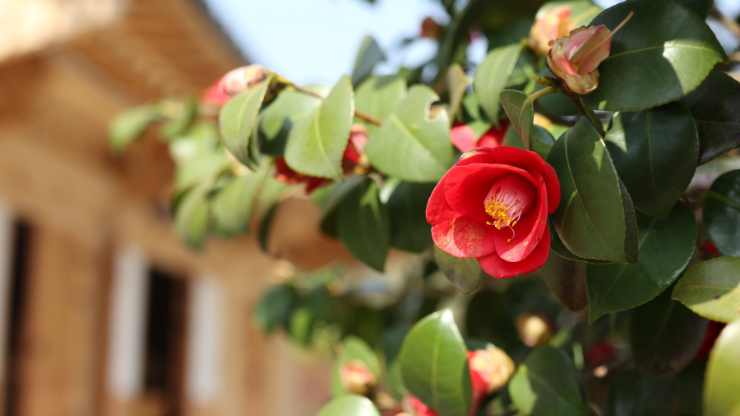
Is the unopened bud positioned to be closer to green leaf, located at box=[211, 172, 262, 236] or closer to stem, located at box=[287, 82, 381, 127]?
stem, located at box=[287, 82, 381, 127]

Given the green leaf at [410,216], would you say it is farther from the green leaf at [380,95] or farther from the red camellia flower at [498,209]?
the red camellia flower at [498,209]

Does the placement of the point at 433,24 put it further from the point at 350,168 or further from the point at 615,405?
the point at 615,405

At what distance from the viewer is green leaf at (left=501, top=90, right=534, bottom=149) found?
1.78 feet

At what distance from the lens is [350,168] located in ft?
2.53

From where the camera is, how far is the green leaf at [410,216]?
76 cm

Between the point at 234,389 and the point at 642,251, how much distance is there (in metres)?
4.44

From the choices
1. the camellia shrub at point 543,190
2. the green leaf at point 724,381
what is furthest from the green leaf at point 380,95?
the green leaf at point 724,381

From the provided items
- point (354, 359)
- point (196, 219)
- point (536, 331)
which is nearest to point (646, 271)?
point (536, 331)

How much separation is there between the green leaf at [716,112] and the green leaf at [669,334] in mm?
117

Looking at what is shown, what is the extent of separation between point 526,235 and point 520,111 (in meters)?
0.07

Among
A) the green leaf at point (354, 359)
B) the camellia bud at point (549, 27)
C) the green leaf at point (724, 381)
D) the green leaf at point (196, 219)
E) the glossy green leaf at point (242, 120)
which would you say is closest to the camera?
the green leaf at point (724, 381)

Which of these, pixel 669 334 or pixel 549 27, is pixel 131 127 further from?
pixel 669 334

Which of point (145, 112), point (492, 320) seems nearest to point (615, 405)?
point (492, 320)

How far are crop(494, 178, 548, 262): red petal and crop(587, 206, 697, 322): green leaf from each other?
0.25ft
